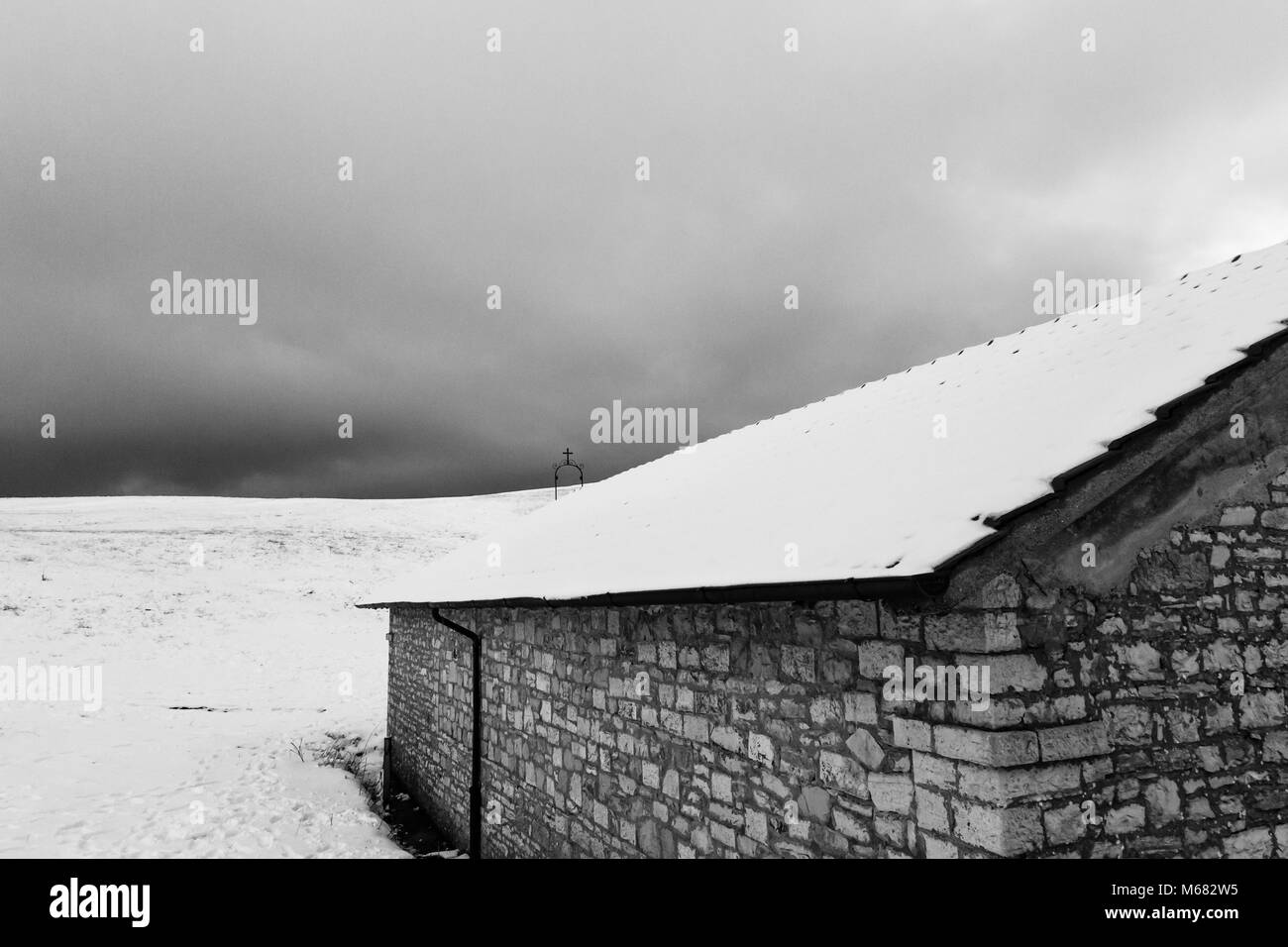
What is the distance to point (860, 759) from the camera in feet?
13.0

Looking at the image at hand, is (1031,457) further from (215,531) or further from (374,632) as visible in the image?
(215,531)

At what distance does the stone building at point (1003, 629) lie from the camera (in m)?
3.50

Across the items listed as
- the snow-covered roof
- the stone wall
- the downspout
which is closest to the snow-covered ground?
the downspout

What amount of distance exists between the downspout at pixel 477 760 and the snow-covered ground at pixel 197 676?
4.43ft

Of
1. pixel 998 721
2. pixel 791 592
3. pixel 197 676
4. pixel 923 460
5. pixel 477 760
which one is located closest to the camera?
pixel 998 721

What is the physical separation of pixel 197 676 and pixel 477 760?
16.5 metres

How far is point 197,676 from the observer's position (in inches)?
850

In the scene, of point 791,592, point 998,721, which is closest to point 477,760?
point 791,592

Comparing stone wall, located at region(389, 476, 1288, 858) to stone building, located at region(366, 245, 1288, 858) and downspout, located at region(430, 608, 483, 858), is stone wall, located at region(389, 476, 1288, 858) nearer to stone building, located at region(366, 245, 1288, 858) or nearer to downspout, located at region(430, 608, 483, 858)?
stone building, located at region(366, 245, 1288, 858)

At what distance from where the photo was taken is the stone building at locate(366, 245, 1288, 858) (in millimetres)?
3500

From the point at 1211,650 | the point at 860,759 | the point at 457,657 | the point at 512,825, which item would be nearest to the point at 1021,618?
the point at 860,759

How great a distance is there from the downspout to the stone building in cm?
311

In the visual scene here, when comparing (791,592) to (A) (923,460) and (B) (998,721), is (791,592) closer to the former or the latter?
(B) (998,721)
